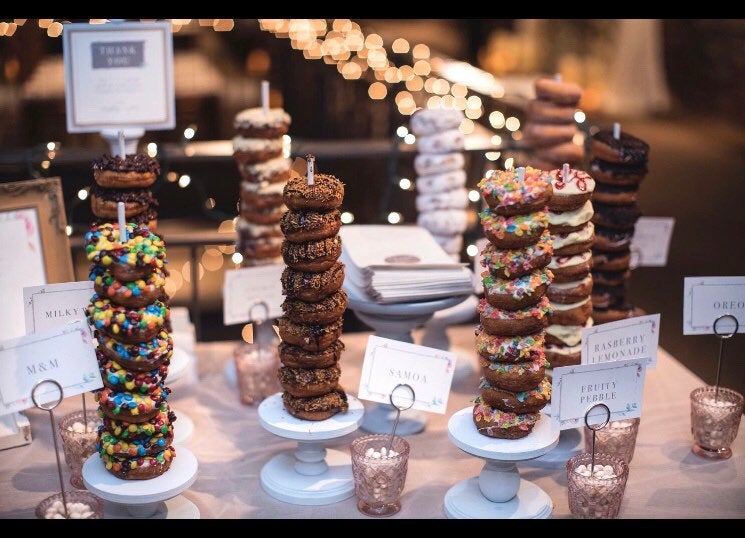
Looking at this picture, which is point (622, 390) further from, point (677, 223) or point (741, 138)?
point (741, 138)

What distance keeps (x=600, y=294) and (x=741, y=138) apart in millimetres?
4617

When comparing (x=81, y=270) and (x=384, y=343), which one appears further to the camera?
(x=81, y=270)

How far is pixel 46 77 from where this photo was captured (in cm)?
564

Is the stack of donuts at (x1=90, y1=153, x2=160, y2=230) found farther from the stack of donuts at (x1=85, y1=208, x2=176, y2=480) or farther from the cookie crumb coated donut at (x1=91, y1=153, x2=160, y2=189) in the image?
the stack of donuts at (x1=85, y1=208, x2=176, y2=480)

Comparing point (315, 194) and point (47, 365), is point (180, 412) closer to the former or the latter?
point (47, 365)

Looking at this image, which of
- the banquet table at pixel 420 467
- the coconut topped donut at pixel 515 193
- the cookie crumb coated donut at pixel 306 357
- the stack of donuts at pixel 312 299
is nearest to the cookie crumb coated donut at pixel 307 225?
the stack of donuts at pixel 312 299

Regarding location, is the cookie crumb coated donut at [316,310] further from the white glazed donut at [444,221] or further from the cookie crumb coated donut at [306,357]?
the white glazed donut at [444,221]

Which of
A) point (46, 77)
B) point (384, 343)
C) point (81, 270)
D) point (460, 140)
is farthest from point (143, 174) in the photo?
point (46, 77)

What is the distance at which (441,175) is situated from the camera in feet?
11.2

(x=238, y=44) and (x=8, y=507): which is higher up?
(x=238, y=44)

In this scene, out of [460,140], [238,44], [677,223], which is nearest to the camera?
[460,140]

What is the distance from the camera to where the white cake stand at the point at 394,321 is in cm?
300

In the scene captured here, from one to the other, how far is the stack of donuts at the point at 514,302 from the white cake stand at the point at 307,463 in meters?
0.39

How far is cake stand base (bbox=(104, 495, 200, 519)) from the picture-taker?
2.44 metres
